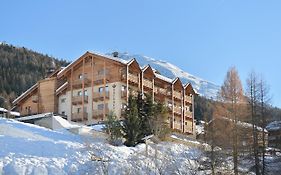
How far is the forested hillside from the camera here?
3937 inches

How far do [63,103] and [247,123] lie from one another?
2905 cm

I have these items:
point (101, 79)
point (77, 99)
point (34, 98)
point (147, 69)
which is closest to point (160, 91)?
point (147, 69)

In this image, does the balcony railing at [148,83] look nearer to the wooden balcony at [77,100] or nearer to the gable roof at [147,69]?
the gable roof at [147,69]

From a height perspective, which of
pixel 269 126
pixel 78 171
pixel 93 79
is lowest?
pixel 78 171

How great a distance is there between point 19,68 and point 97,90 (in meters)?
57.8

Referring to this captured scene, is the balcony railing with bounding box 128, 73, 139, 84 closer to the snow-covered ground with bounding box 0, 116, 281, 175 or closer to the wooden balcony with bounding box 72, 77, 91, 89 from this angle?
the wooden balcony with bounding box 72, 77, 91, 89

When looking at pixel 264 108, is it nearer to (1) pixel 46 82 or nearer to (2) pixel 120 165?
(2) pixel 120 165

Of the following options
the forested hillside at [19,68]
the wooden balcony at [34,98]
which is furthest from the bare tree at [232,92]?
the forested hillside at [19,68]

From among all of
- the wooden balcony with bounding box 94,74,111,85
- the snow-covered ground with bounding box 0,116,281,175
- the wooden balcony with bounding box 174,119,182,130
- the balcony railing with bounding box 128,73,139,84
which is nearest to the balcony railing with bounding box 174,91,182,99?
the wooden balcony with bounding box 174,119,182,130

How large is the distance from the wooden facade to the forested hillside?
18.3m

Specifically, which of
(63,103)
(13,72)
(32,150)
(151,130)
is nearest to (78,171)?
(32,150)

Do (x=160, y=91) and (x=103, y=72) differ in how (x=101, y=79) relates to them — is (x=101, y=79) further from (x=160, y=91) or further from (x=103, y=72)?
(x=160, y=91)

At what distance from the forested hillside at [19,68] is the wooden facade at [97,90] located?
18280mm

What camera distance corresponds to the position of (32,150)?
110 ft
